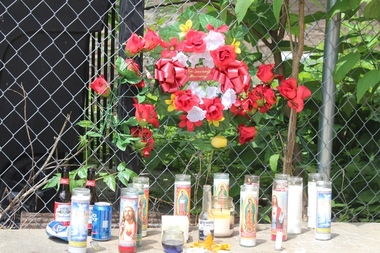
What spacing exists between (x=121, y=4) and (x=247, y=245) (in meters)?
1.37

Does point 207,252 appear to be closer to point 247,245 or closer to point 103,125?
point 247,245

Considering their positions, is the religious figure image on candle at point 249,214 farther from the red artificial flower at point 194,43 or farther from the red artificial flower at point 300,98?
the red artificial flower at point 194,43

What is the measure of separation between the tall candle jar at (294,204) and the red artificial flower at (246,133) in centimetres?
37

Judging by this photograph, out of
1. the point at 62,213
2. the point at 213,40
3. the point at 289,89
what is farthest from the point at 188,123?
the point at 62,213

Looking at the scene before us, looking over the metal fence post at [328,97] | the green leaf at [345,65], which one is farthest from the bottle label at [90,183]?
the green leaf at [345,65]

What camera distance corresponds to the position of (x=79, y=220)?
3215mm

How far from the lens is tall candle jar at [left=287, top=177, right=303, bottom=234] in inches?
145

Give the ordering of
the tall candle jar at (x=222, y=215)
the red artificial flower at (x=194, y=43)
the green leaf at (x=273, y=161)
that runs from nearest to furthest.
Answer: the tall candle jar at (x=222, y=215) → the red artificial flower at (x=194, y=43) → the green leaf at (x=273, y=161)

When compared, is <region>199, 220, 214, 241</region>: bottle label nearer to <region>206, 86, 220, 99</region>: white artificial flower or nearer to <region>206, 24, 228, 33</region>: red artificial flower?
<region>206, 86, 220, 99</region>: white artificial flower

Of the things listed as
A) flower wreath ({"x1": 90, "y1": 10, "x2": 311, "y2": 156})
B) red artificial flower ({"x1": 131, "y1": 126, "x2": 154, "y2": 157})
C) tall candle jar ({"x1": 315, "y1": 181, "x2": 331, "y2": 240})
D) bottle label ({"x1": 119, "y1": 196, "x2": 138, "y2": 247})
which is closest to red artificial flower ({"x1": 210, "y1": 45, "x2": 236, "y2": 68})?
flower wreath ({"x1": 90, "y1": 10, "x2": 311, "y2": 156})

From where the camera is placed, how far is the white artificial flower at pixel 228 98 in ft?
12.5

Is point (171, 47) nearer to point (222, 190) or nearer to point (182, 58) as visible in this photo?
point (182, 58)

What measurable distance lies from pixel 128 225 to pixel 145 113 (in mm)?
686

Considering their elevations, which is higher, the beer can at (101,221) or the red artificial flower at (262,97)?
the red artificial flower at (262,97)
